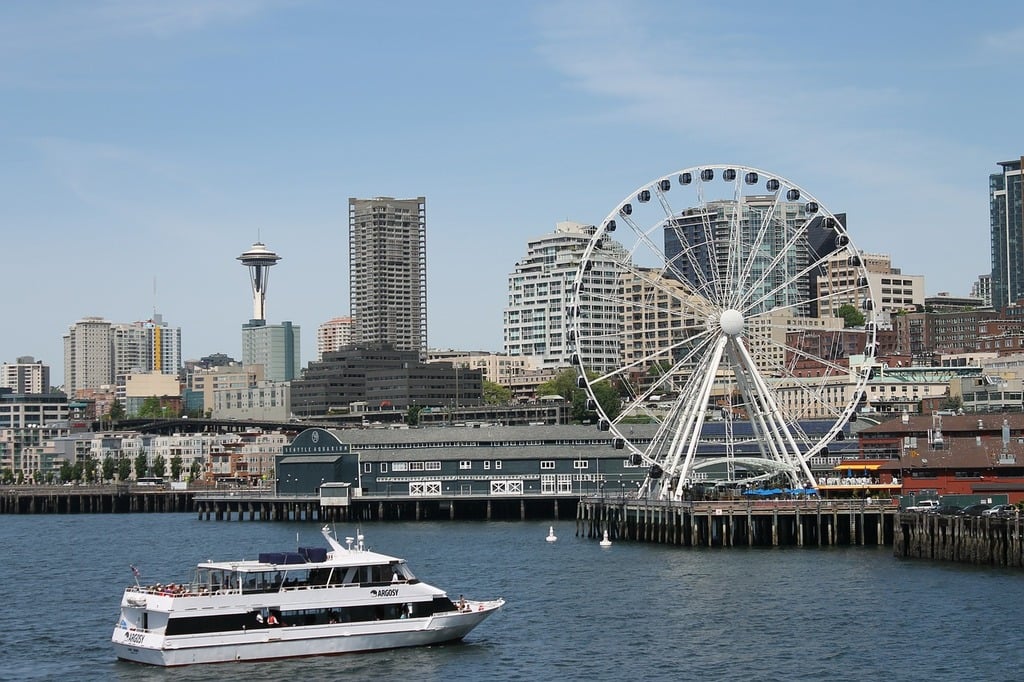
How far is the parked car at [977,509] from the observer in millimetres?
99750

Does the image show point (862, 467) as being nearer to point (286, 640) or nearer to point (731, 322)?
point (731, 322)

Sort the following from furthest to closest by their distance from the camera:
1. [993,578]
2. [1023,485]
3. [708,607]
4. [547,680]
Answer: [1023,485] < [993,578] < [708,607] < [547,680]

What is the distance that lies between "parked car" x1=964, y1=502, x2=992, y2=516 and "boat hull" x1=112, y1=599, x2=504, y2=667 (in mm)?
38910

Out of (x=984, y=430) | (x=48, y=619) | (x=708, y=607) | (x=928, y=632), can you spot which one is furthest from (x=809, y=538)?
(x=48, y=619)

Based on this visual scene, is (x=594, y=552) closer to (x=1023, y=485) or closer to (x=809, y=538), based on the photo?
(x=809, y=538)

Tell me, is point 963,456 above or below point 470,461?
above

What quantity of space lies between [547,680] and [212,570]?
43.5ft

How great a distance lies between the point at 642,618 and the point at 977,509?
101 ft

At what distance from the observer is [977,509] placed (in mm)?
102125

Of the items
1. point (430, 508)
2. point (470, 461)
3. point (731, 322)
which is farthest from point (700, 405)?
point (430, 508)

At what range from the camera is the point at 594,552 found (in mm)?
114938

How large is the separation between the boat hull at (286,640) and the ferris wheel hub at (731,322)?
5180 cm

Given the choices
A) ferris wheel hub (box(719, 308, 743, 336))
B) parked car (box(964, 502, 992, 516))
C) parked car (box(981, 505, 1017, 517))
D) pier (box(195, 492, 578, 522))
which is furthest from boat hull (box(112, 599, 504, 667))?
pier (box(195, 492, 578, 522))

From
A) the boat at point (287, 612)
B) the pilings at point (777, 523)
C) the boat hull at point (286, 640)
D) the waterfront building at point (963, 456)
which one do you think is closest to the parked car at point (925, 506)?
the waterfront building at point (963, 456)
